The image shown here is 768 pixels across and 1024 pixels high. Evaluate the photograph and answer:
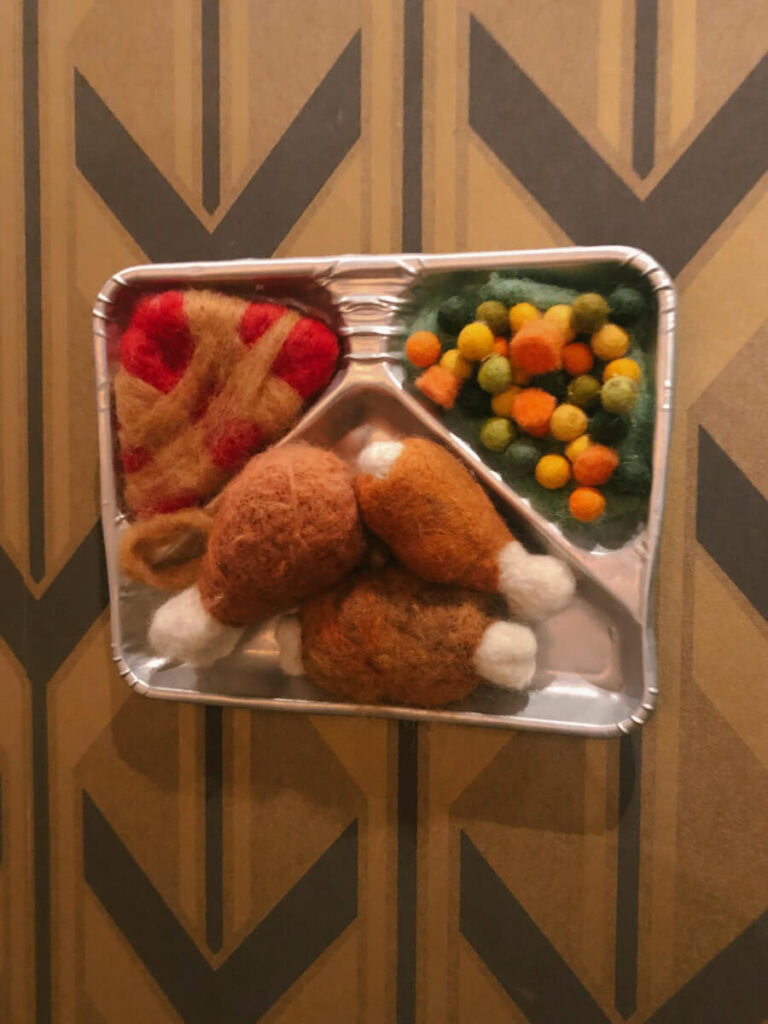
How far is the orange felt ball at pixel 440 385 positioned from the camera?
2.14 feet

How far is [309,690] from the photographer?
752 millimetres

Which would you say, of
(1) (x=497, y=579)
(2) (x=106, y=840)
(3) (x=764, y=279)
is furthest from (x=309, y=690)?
(3) (x=764, y=279)

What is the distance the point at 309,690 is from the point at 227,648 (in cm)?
10

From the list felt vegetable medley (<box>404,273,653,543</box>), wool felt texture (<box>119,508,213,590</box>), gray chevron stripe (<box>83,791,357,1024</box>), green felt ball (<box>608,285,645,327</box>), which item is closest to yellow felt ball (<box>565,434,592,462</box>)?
felt vegetable medley (<box>404,273,653,543</box>)

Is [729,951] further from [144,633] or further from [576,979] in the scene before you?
[144,633]

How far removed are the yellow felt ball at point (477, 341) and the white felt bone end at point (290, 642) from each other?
1.04 feet

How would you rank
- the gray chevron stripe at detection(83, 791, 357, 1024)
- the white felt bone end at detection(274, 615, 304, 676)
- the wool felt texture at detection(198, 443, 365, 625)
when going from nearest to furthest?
the wool felt texture at detection(198, 443, 365, 625) < the white felt bone end at detection(274, 615, 304, 676) < the gray chevron stripe at detection(83, 791, 357, 1024)

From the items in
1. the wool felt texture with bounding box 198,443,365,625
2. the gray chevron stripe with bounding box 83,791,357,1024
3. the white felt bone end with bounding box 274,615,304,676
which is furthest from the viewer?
the gray chevron stripe with bounding box 83,791,357,1024

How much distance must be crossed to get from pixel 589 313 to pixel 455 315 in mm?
121

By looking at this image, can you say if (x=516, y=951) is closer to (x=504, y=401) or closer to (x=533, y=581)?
(x=533, y=581)

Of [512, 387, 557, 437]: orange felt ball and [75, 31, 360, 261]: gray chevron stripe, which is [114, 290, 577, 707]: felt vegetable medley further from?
[75, 31, 360, 261]: gray chevron stripe

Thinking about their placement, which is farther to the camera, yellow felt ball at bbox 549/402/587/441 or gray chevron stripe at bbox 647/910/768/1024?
gray chevron stripe at bbox 647/910/768/1024

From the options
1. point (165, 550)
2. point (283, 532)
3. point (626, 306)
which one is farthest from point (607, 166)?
point (165, 550)

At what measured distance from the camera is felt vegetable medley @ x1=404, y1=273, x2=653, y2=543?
24.6 inches
